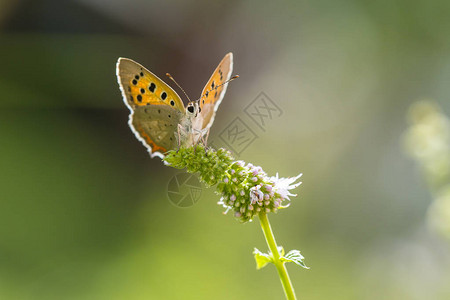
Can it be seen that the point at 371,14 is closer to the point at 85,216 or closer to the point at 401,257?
the point at 401,257

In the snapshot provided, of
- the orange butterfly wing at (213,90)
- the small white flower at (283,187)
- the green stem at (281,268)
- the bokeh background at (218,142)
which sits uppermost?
the bokeh background at (218,142)

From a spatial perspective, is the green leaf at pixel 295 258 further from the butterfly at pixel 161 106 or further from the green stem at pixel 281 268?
the butterfly at pixel 161 106

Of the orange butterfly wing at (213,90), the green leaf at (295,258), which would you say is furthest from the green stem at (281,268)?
the orange butterfly wing at (213,90)

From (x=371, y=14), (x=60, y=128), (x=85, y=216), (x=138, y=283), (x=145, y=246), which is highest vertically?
(x=371, y=14)

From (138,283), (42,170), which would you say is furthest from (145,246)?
(42,170)

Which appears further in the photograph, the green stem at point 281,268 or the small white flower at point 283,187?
the small white flower at point 283,187

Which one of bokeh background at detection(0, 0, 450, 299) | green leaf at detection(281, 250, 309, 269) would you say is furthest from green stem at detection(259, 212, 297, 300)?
bokeh background at detection(0, 0, 450, 299)

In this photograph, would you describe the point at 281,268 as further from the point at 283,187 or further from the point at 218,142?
the point at 218,142

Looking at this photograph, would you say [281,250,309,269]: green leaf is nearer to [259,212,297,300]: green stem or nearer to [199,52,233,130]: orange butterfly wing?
[259,212,297,300]: green stem

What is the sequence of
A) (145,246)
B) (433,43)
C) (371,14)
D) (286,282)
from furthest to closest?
(371,14), (433,43), (145,246), (286,282)
